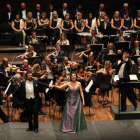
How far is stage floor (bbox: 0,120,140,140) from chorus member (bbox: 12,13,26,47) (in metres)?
4.11

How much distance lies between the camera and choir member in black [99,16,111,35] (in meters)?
10.1

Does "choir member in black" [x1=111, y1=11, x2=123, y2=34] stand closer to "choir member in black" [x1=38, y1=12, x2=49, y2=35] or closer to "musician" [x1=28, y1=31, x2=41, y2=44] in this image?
"choir member in black" [x1=38, y1=12, x2=49, y2=35]

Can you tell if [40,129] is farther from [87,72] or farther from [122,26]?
[122,26]

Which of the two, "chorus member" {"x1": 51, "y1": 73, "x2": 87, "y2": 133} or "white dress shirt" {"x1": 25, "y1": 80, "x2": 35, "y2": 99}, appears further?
"chorus member" {"x1": 51, "y1": 73, "x2": 87, "y2": 133}

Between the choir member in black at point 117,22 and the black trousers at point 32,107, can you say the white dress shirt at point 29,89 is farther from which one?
the choir member in black at point 117,22

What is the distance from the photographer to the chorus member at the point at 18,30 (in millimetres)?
10125

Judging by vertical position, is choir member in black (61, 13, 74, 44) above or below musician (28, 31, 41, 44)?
above

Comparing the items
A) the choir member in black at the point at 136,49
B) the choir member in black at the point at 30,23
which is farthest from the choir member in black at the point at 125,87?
the choir member in black at the point at 30,23

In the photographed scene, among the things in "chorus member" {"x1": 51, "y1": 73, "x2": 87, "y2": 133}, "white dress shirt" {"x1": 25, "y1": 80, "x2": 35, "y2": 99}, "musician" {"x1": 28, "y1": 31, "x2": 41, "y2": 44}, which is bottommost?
"chorus member" {"x1": 51, "y1": 73, "x2": 87, "y2": 133}

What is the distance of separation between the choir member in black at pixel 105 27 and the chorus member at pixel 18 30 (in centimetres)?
232

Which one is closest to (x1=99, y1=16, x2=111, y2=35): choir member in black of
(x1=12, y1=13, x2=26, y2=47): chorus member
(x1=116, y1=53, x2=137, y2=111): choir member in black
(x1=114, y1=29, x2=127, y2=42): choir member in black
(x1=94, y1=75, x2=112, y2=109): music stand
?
(x1=114, y1=29, x2=127, y2=42): choir member in black

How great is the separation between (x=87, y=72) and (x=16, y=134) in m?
2.46

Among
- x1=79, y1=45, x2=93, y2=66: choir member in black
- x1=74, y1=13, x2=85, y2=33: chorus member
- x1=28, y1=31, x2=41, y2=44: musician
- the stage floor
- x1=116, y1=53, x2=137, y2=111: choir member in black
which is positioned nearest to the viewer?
the stage floor

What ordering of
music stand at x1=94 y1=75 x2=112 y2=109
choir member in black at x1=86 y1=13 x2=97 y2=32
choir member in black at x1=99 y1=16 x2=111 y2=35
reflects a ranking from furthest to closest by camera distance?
1. choir member in black at x1=86 y1=13 x2=97 y2=32
2. choir member in black at x1=99 y1=16 x2=111 y2=35
3. music stand at x1=94 y1=75 x2=112 y2=109
